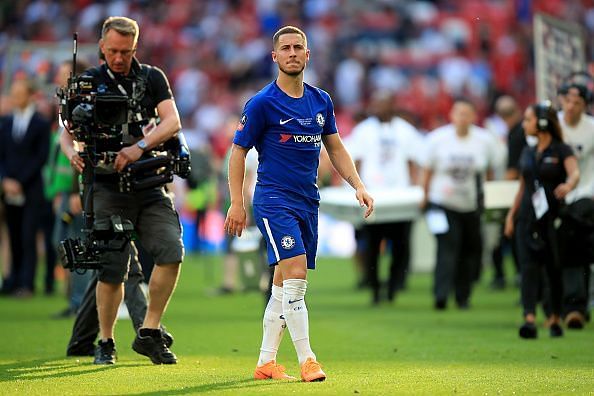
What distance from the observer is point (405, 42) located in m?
34.4

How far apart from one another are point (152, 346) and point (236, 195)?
1663 mm

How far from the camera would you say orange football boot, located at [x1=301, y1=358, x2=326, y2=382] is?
Result: 8836 millimetres

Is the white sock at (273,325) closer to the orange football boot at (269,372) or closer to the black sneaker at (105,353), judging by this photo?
the orange football boot at (269,372)

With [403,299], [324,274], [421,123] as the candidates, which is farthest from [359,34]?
[403,299]

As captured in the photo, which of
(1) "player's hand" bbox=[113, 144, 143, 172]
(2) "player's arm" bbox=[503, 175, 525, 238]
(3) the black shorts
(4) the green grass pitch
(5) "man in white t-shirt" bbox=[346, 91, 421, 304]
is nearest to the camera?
(4) the green grass pitch

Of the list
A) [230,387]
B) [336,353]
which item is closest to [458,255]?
[336,353]

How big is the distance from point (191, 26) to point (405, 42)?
5.67m

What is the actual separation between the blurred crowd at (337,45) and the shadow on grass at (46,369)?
2056 cm

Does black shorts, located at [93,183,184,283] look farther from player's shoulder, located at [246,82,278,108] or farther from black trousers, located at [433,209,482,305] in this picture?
black trousers, located at [433,209,482,305]

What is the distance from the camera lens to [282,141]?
9125mm

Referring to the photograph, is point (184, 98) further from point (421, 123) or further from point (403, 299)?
point (403, 299)

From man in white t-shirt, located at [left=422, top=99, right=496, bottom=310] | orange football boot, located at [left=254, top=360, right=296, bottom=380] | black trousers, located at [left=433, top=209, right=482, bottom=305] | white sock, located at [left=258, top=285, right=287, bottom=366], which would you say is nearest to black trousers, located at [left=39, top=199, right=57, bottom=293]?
man in white t-shirt, located at [left=422, top=99, right=496, bottom=310]

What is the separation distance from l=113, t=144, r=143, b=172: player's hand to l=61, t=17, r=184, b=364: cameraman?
0.08m

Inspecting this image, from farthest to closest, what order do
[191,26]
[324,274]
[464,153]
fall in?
[191,26], [324,274], [464,153]
